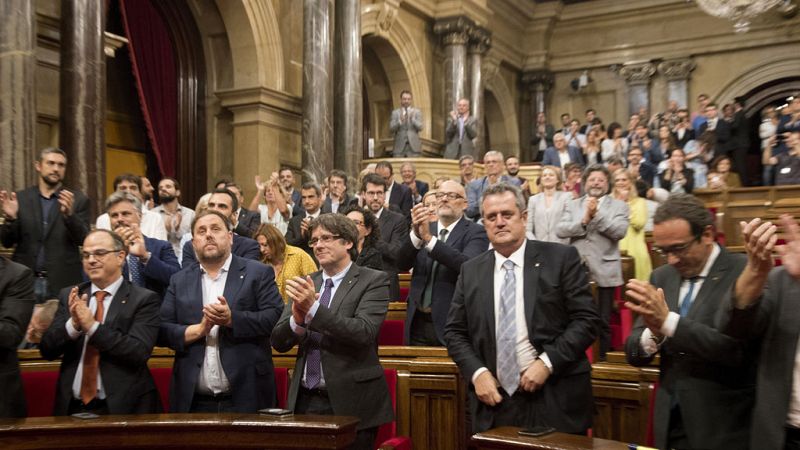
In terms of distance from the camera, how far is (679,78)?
14945mm

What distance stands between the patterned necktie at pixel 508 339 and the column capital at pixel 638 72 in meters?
13.7

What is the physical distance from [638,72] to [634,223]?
427 inches

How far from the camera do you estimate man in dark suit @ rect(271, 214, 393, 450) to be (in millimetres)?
2594

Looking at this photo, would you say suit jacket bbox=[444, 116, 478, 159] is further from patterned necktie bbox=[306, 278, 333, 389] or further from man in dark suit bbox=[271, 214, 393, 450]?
patterned necktie bbox=[306, 278, 333, 389]

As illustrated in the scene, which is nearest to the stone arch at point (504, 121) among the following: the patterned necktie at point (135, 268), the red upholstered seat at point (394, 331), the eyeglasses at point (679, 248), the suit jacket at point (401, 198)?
A: the suit jacket at point (401, 198)

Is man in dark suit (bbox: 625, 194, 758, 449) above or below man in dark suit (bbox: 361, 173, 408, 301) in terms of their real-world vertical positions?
below

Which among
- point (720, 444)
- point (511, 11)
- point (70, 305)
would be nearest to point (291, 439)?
point (70, 305)

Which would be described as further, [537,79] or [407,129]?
[537,79]

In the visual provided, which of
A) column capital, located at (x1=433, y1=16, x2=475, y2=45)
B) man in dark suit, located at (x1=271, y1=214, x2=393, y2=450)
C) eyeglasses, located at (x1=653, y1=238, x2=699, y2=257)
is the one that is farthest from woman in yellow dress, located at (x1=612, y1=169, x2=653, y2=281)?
column capital, located at (x1=433, y1=16, x2=475, y2=45)

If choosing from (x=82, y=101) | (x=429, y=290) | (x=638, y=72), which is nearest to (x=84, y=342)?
(x=429, y=290)

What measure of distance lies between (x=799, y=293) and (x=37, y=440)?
2.20 meters

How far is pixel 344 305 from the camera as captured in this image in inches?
109

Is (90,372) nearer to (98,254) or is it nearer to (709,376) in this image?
(98,254)

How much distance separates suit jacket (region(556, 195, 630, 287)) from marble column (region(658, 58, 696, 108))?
10944 mm
